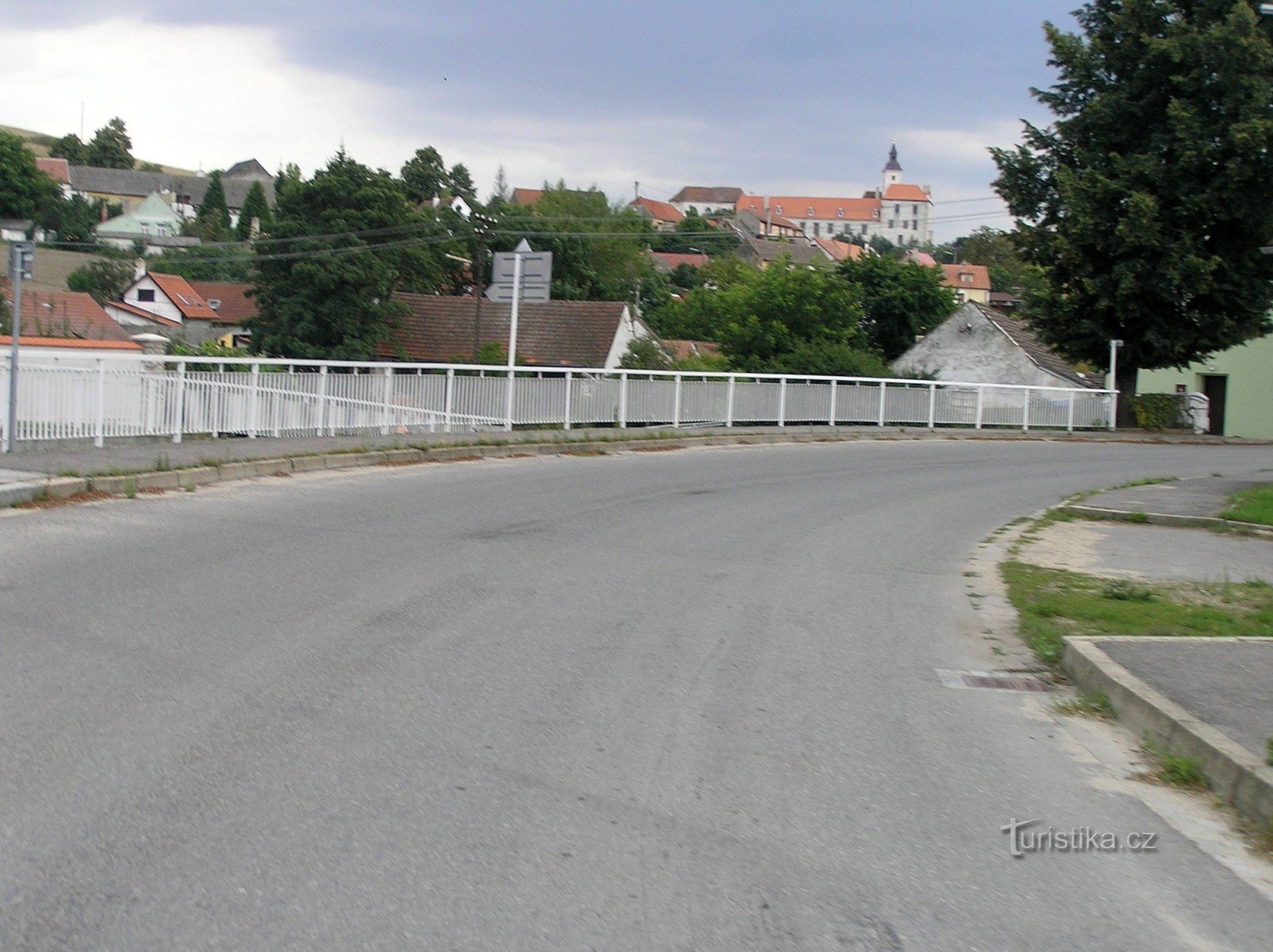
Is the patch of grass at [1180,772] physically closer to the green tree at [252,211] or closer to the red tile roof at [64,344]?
the red tile roof at [64,344]

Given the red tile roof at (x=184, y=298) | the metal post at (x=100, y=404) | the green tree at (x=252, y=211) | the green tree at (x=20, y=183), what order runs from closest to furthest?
the metal post at (x=100, y=404) < the red tile roof at (x=184, y=298) < the green tree at (x=20, y=183) < the green tree at (x=252, y=211)

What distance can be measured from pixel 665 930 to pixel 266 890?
49.3 inches

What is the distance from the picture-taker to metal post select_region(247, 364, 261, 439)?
1816 cm

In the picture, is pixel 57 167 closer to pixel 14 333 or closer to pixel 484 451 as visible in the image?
pixel 484 451

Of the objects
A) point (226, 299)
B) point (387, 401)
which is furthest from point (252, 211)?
point (387, 401)

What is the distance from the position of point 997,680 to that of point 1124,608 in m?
2.14

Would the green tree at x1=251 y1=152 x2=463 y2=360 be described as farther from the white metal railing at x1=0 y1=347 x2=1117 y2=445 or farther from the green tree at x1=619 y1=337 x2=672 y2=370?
the white metal railing at x1=0 y1=347 x2=1117 y2=445

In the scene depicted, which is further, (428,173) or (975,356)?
(428,173)

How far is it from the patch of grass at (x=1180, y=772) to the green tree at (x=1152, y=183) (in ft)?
109

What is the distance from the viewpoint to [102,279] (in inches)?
3625

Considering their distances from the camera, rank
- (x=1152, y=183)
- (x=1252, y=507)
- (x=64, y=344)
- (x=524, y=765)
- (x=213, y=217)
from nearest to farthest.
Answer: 1. (x=524, y=765)
2. (x=1252, y=507)
3. (x=64, y=344)
4. (x=1152, y=183)
5. (x=213, y=217)

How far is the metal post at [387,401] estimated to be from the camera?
2058 centimetres

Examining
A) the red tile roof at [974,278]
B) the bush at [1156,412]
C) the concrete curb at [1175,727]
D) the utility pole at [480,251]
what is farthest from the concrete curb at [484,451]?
the red tile roof at [974,278]

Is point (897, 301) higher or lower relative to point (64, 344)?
higher
